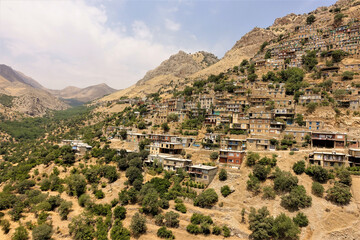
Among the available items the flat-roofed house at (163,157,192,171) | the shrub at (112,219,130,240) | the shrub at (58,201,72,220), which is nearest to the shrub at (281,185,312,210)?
the flat-roofed house at (163,157,192,171)

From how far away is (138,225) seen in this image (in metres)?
35.2

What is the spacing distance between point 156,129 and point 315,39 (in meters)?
68.4

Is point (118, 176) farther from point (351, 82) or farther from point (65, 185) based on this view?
point (351, 82)

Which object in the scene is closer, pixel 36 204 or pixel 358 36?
pixel 36 204

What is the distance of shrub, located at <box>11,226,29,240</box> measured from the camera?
115 ft

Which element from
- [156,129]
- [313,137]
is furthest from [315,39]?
[156,129]

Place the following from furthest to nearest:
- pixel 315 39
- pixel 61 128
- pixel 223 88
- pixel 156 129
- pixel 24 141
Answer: pixel 61 128 → pixel 24 141 → pixel 315 39 → pixel 223 88 → pixel 156 129

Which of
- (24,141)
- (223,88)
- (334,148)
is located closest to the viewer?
(334,148)

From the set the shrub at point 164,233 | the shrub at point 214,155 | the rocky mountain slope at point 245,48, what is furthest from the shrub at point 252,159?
the rocky mountain slope at point 245,48

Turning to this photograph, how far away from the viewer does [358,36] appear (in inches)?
2692

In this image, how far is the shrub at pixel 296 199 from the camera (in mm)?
32603

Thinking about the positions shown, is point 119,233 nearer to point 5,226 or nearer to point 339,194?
point 5,226

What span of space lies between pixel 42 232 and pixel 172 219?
69.8ft

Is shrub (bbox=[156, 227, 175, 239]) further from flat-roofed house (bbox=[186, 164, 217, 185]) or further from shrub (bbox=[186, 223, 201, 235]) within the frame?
flat-roofed house (bbox=[186, 164, 217, 185])
